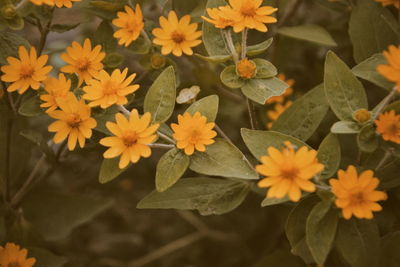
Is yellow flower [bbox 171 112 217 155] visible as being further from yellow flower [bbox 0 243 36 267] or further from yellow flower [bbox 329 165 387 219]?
yellow flower [bbox 0 243 36 267]

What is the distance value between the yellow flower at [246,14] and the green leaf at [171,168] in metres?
0.25

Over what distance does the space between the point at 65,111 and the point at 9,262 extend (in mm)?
319

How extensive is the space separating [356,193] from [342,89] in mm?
209

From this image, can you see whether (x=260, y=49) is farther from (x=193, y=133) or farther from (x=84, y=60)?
(x=84, y=60)

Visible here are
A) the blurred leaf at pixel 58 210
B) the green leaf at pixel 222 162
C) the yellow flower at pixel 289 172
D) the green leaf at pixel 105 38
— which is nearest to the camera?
the yellow flower at pixel 289 172

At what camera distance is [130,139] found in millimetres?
841

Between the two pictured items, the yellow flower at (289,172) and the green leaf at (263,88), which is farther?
the green leaf at (263,88)

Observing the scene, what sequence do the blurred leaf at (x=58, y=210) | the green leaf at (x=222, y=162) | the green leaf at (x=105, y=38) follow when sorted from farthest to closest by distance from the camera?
the blurred leaf at (x=58, y=210) → the green leaf at (x=105, y=38) → the green leaf at (x=222, y=162)

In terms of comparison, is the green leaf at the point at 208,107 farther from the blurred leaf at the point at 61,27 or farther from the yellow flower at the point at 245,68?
the blurred leaf at the point at 61,27

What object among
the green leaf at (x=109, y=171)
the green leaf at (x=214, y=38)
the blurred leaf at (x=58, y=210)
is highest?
the green leaf at (x=214, y=38)

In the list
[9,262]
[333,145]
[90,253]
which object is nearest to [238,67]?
[333,145]

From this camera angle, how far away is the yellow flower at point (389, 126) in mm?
812

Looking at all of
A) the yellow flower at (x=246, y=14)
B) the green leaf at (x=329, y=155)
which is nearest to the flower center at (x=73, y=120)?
the yellow flower at (x=246, y=14)

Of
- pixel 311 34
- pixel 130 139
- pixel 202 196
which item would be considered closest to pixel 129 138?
pixel 130 139
